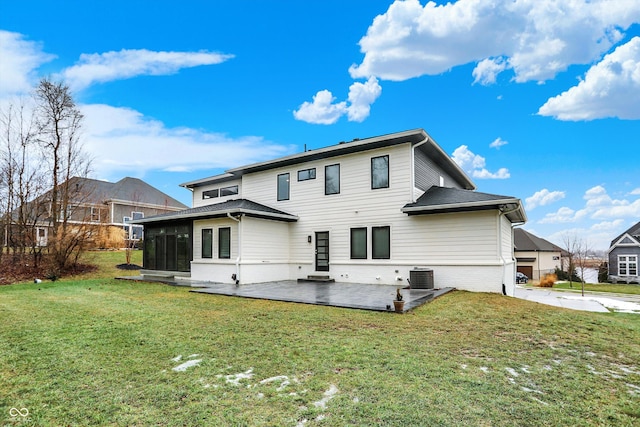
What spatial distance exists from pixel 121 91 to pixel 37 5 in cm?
477

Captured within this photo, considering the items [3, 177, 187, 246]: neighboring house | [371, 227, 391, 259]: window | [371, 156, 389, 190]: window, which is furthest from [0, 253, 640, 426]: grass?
[3, 177, 187, 246]: neighboring house

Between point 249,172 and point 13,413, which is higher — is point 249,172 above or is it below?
above

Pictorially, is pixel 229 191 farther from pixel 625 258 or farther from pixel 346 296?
pixel 625 258

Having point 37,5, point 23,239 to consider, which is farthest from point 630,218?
point 23,239

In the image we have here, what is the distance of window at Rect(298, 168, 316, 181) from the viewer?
46.6 feet

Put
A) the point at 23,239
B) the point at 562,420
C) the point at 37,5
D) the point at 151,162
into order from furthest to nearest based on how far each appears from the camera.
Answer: the point at 151,162, the point at 23,239, the point at 37,5, the point at 562,420

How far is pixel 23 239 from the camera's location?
55.8 feet

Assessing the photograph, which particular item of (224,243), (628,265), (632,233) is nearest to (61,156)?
(224,243)

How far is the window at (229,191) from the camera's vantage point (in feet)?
56.9

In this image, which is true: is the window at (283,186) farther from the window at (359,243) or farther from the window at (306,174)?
the window at (359,243)

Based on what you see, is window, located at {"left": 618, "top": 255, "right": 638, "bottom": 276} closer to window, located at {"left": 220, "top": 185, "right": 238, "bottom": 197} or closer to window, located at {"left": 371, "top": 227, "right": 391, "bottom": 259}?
window, located at {"left": 371, "top": 227, "right": 391, "bottom": 259}

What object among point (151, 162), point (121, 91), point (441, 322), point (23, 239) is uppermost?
point (121, 91)

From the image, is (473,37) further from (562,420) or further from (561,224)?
(561,224)

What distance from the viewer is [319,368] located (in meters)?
3.85
